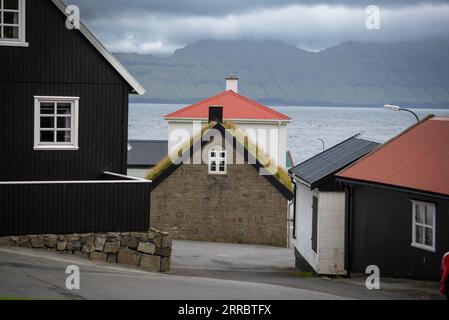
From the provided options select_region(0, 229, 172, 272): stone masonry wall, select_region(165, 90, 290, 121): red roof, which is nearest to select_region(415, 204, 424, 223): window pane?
select_region(0, 229, 172, 272): stone masonry wall

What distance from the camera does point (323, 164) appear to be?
2972cm

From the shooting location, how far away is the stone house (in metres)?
40.6

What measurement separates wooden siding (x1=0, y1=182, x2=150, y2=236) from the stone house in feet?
54.8

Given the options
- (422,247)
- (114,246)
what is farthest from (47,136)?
(422,247)

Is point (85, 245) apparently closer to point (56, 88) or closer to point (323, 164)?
point (56, 88)

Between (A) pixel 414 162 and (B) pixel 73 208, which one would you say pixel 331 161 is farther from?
(B) pixel 73 208

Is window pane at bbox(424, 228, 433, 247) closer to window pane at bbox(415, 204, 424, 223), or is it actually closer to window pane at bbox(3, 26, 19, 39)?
window pane at bbox(415, 204, 424, 223)

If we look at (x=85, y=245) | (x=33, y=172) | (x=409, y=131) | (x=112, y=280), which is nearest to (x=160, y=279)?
(x=112, y=280)

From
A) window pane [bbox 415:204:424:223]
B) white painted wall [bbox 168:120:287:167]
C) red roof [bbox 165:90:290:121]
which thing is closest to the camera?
window pane [bbox 415:204:424:223]

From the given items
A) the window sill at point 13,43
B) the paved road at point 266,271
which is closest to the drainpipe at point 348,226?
the paved road at point 266,271

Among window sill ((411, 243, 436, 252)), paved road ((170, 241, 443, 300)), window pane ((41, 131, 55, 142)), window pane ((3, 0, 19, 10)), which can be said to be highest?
window pane ((3, 0, 19, 10))

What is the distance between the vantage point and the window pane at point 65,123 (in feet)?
84.6

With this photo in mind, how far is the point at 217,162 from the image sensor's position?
4091 centimetres

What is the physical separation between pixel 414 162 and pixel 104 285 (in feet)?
32.4
